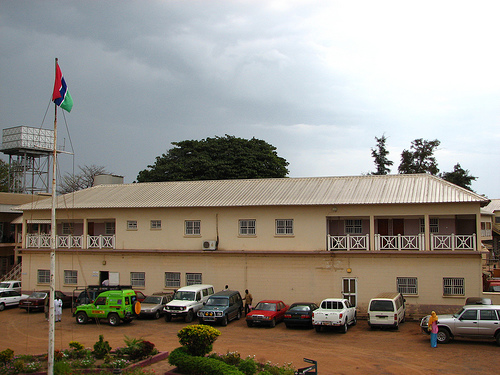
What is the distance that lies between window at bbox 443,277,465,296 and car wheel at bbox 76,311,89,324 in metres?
19.2

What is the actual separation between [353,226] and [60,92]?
65.2 ft

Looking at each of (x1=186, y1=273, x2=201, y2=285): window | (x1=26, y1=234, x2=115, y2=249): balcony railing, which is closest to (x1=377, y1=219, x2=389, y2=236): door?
(x1=186, y1=273, x2=201, y2=285): window

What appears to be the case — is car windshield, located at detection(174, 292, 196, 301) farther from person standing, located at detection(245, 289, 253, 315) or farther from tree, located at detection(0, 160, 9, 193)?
tree, located at detection(0, 160, 9, 193)

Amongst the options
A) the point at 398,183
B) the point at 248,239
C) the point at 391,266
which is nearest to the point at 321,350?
the point at 391,266

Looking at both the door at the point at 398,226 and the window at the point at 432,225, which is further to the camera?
the door at the point at 398,226

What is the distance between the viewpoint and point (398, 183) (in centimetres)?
2914

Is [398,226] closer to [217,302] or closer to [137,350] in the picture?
[217,302]

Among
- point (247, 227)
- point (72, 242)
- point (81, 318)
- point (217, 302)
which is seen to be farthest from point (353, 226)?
point (72, 242)

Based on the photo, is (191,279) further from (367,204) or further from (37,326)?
(367,204)

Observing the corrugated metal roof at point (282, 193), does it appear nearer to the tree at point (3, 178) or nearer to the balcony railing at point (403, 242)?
the balcony railing at point (403, 242)

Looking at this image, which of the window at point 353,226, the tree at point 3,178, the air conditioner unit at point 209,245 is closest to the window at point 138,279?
the air conditioner unit at point 209,245

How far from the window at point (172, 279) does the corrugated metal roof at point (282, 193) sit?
4469 millimetres

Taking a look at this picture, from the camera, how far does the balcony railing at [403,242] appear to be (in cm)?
2608

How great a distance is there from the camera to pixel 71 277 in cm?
3353
